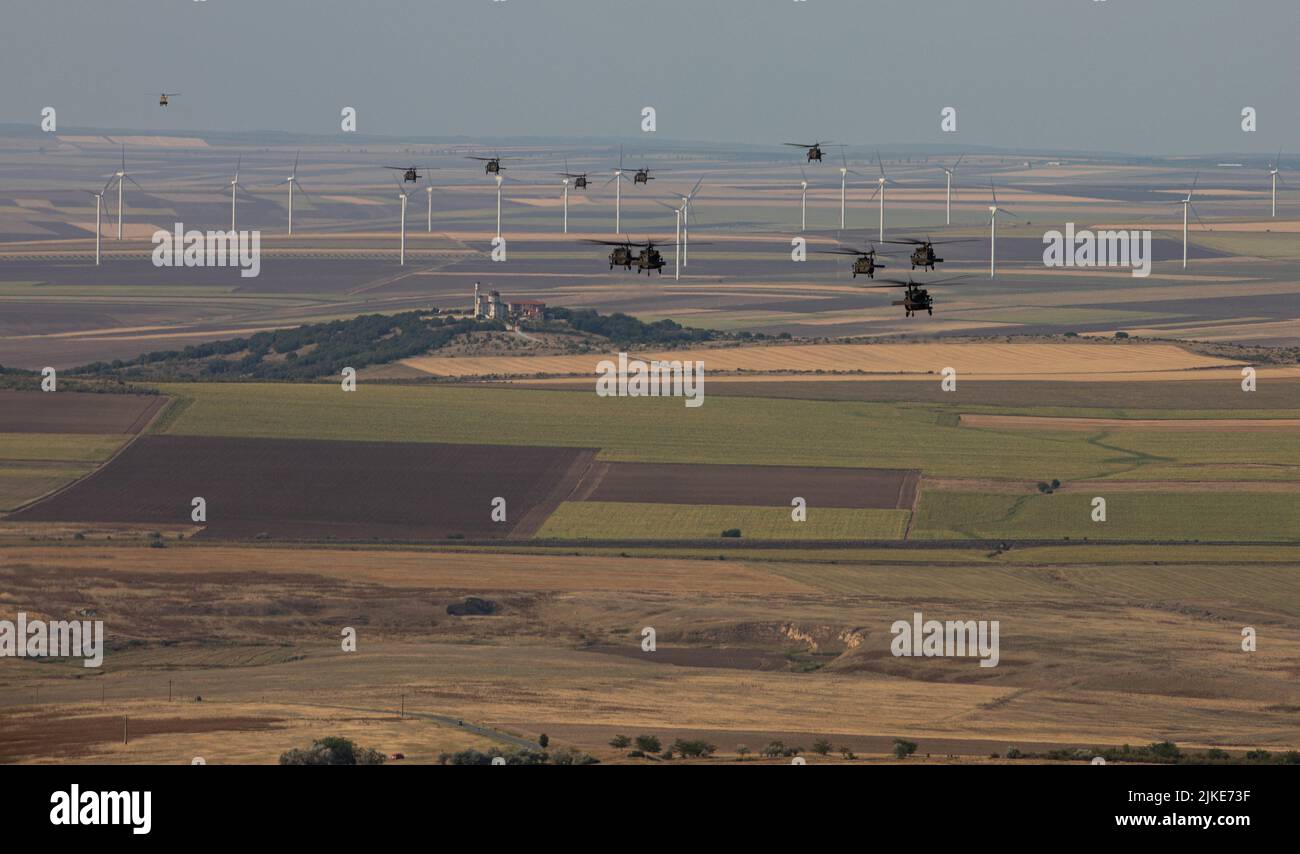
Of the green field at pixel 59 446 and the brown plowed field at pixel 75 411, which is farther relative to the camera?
the brown plowed field at pixel 75 411

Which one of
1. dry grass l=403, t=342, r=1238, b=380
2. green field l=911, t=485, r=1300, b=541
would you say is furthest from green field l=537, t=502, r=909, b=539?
dry grass l=403, t=342, r=1238, b=380

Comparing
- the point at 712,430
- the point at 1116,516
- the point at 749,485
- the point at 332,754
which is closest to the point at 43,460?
the point at 712,430

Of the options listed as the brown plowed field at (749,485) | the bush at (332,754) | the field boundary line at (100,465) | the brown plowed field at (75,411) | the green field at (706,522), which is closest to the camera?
the bush at (332,754)

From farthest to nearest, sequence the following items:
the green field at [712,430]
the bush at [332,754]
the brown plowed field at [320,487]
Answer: the green field at [712,430] → the brown plowed field at [320,487] → the bush at [332,754]

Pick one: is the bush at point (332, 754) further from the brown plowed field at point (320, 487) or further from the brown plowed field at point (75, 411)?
the brown plowed field at point (75, 411)

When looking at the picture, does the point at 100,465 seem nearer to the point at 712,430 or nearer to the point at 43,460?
the point at 43,460

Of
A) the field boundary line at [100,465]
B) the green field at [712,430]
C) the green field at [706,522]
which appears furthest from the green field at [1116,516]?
the field boundary line at [100,465]
